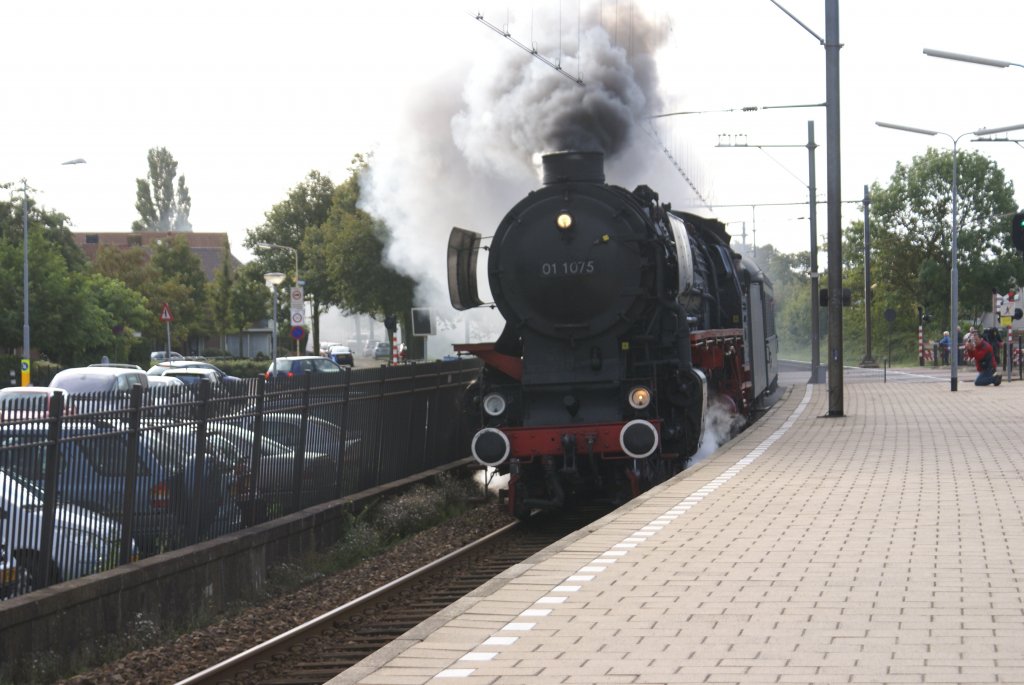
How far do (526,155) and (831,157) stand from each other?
6.11 metres

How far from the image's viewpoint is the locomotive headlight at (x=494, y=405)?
1523cm

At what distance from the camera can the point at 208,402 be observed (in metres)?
12.4

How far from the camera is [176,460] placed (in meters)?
11.9

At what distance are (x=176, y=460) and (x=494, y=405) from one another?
14.0 ft

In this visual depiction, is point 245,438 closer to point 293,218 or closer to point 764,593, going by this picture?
point 764,593

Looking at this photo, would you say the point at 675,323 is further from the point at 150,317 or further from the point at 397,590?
the point at 150,317

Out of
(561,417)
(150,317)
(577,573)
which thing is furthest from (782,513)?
(150,317)

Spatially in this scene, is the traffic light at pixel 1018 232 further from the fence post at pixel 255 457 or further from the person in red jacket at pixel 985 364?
the person in red jacket at pixel 985 364

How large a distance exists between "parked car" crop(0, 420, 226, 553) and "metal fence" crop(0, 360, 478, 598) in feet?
0.04

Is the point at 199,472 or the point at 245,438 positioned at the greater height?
the point at 245,438

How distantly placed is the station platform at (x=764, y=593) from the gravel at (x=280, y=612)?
2.36m

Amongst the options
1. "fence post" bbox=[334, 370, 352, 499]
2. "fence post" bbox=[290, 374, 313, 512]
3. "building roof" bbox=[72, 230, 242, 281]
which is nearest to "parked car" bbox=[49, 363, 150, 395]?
"fence post" bbox=[334, 370, 352, 499]

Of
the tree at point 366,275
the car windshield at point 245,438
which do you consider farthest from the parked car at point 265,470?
the tree at point 366,275

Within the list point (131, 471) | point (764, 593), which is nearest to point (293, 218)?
point (131, 471)
